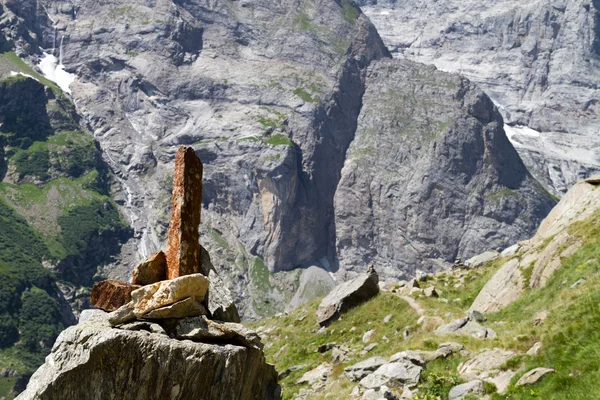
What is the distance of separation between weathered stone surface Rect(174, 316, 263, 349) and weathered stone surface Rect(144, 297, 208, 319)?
220 millimetres

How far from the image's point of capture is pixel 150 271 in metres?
23.1

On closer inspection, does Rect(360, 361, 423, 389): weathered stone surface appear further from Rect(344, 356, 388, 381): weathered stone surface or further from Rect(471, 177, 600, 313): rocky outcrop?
Rect(471, 177, 600, 313): rocky outcrop

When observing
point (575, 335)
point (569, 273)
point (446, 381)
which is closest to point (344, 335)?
point (569, 273)

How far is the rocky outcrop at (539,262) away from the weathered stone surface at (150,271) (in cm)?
2542

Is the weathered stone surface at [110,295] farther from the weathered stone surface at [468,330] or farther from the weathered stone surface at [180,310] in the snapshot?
the weathered stone surface at [468,330]

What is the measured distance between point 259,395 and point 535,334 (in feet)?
41.6

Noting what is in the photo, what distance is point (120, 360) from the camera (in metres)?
18.4

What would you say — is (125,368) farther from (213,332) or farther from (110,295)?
(110,295)

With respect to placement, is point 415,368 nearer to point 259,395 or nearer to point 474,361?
point 474,361

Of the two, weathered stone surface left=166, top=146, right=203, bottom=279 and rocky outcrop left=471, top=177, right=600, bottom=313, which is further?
rocky outcrop left=471, top=177, right=600, bottom=313

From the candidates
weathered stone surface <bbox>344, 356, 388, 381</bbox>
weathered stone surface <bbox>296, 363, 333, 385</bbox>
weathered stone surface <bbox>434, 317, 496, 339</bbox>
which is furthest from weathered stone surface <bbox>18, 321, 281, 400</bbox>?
weathered stone surface <bbox>296, 363, 333, 385</bbox>

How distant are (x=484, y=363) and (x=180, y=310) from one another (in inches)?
564

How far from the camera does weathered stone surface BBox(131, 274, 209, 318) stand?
65.8 ft

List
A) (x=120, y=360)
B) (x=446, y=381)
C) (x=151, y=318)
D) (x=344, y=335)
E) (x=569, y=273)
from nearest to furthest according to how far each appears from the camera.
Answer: (x=120, y=360) → (x=151, y=318) → (x=446, y=381) → (x=569, y=273) → (x=344, y=335)
